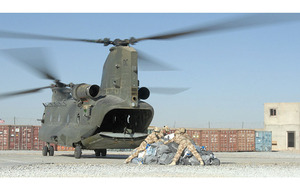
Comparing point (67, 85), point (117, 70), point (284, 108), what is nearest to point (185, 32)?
point (117, 70)

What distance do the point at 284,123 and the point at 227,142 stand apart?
11365 millimetres

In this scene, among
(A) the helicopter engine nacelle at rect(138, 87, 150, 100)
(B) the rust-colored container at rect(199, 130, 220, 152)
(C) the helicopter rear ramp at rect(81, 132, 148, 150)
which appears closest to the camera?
(C) the helicopter rear ramp at rect(81, 132, 148, 150)

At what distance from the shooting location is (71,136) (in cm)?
2466

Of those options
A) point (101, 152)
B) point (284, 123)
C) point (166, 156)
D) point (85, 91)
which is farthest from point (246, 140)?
point (166, 156)

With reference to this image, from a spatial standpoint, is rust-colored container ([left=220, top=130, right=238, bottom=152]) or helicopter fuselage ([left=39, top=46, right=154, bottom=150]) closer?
helicopter fuselage ([left=39, top=46, right=154, bottom=150])

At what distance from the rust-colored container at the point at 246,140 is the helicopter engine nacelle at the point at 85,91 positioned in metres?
26.6

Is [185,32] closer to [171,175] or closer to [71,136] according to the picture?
[171,175]

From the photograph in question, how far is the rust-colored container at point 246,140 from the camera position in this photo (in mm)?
47844

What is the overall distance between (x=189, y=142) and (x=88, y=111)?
657 centimetres

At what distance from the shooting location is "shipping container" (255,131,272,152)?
48.7m

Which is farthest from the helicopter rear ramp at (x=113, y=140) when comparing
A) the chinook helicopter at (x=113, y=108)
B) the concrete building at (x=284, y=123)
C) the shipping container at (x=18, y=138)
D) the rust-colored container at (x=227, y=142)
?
the concrete building at (x=284, y=123)

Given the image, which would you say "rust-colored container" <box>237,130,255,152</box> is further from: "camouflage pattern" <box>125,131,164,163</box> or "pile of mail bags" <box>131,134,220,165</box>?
"pile of mail bags" <box>131,134,220,165</box>

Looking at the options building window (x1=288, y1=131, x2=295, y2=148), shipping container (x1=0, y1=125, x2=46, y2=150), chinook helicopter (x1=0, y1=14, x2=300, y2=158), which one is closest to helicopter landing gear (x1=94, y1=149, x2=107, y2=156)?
chinook helicopter (x1=0, y1=14, x2=300, y2=158)

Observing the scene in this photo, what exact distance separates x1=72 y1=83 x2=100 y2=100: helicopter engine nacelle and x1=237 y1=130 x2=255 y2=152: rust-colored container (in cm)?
2663
